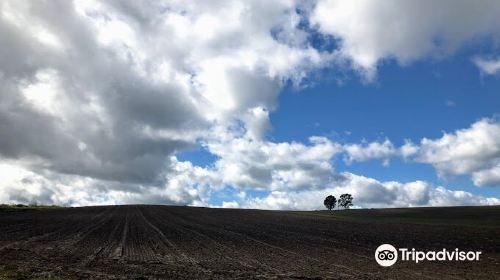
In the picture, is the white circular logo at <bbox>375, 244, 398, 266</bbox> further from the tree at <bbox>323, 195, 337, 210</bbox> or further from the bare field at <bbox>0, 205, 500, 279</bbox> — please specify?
the tree at <bbox>323, 195, 337, 210</bbox>

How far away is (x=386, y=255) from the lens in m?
23.5

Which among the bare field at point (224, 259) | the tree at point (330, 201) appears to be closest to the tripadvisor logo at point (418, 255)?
the bare field at point (224, 259)

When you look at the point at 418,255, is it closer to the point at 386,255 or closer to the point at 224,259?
the point at 386,255

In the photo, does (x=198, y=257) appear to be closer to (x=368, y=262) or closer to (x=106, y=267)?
(x=106, y=267)

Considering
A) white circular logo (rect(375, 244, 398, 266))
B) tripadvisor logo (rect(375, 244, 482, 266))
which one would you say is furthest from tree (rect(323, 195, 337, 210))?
tripadvisor logo (rect(375, 244, 482, 266))

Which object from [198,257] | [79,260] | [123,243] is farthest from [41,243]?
[198,257]

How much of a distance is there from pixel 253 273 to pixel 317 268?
3080 millimetres

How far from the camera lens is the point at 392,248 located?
25703 millimetres

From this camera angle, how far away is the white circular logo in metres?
20.6

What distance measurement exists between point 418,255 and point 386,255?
1559 millimetres

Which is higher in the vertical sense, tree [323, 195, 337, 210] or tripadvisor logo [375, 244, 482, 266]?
tree [323, 195, 337, 210]

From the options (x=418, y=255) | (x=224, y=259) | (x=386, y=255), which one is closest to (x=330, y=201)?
(x=386, y=255)

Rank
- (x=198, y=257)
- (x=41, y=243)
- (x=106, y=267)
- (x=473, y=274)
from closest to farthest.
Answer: (x=473, y=274) < (x=106, y=267) < (x=198, y=257) < (x=41, y=243)

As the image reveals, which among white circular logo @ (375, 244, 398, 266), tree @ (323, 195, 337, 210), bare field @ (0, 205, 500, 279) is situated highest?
tree @ (323, 195, 337, 210)
